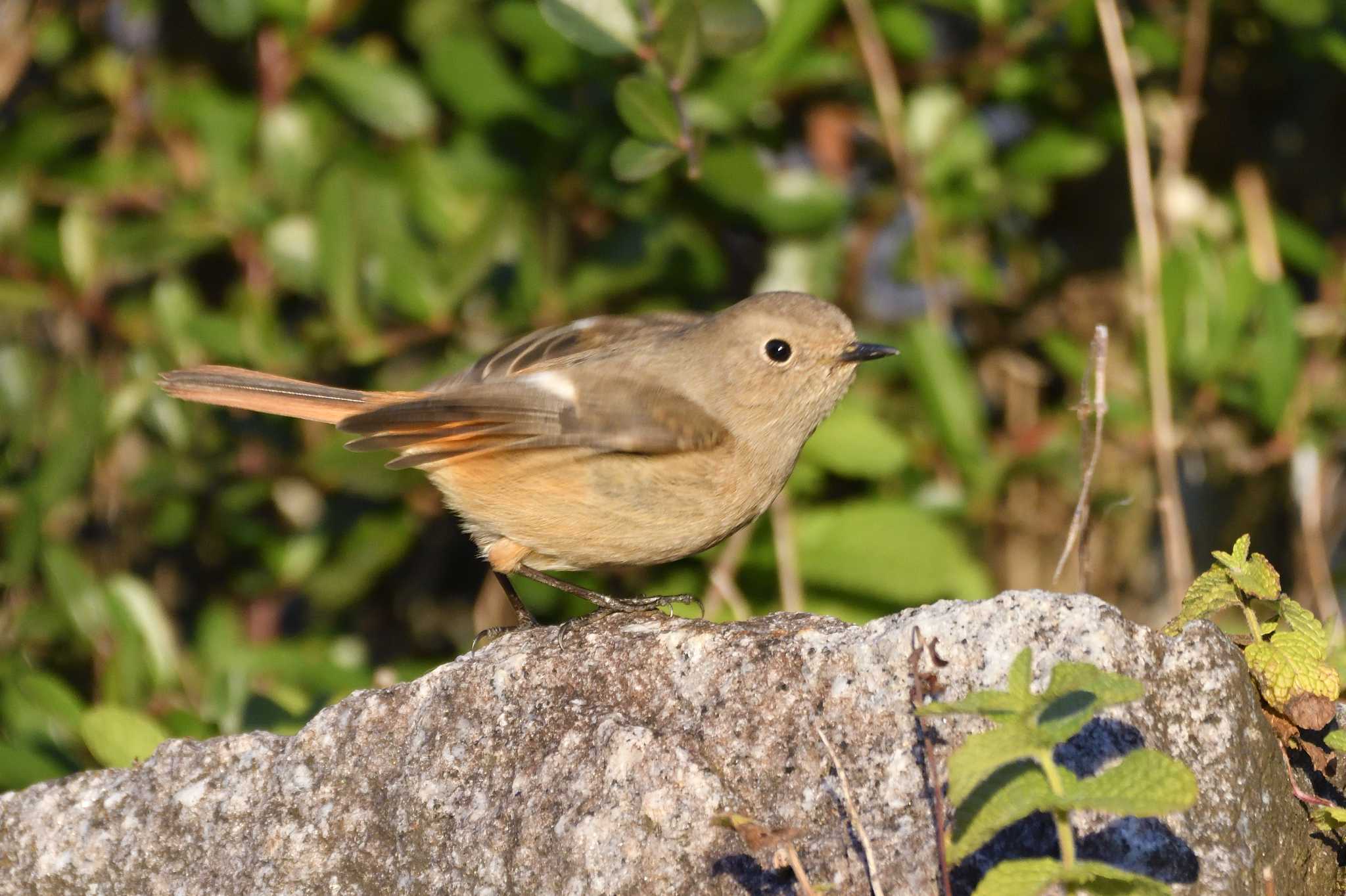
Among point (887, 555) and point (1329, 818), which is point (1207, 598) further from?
point (887, 555)

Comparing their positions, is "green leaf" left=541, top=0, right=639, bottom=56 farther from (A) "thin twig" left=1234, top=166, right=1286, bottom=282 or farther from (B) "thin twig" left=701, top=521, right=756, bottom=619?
(A) "thin twig" left=1234, top=166, right=1286, bottom=282

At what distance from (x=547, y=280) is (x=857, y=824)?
281 centimetres

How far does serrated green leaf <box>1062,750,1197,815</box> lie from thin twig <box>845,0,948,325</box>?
9.93 ft

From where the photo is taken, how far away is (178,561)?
209 inches

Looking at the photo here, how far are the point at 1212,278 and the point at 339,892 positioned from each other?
3.38 metres

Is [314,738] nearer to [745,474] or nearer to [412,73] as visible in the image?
[745,474]

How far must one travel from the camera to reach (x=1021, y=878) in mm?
1832

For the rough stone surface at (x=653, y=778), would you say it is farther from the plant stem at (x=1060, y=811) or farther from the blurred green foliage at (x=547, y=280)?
the blurred green foliage at (x=547, y=280)

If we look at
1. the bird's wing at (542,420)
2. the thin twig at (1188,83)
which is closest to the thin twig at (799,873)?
the bird's wing at (542,420)

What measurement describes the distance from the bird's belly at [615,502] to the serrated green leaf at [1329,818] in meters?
1.61

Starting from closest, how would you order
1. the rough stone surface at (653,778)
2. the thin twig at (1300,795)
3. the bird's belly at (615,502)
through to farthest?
the rough stone surface at (653,778) < the thin twig at (1300,795) < the bird's belly at (615,502)

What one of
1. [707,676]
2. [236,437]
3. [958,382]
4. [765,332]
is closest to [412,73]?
[236,437]

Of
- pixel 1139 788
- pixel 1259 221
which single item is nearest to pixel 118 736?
pixel 1139 788

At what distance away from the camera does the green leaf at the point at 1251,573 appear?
242 centimetres
